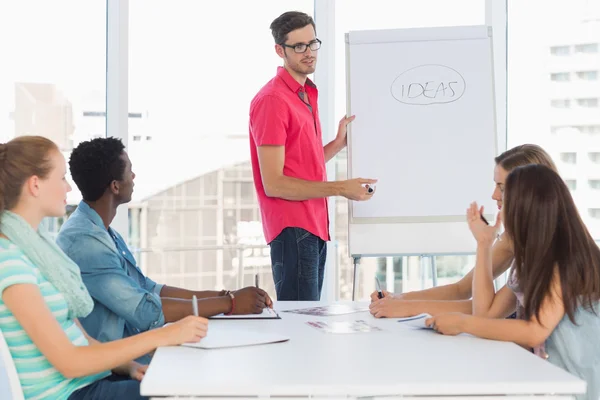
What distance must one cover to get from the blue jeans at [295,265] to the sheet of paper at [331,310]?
1.86 feet

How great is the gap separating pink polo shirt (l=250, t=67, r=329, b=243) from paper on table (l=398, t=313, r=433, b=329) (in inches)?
37.4

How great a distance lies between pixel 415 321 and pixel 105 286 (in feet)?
2.87

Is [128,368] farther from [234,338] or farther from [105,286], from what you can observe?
[234,338]

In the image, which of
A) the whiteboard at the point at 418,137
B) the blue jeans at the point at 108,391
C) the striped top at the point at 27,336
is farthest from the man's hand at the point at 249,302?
Result: the whiteboard at the point at 418,137

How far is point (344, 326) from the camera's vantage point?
6.58ft

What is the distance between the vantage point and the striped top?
1.58 meters

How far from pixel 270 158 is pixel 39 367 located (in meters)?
1.55

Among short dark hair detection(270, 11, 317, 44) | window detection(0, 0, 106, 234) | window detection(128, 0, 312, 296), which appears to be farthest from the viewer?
window detection(128, 0, 312, 296)

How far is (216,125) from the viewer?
4113mm

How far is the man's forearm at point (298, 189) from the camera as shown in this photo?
300 centimetres

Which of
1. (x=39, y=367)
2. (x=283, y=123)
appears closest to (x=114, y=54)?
(x=283, y=123)

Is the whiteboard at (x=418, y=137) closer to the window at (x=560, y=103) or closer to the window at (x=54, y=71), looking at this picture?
the window at (x=560, y=103)

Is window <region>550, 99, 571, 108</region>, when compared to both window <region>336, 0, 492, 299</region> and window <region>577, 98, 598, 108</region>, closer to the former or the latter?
window <region>577, 98, 598, 108</region>

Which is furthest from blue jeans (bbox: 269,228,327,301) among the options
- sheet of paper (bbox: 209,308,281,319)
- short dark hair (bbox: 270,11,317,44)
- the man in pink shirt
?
short dark hair (bbox: 270,11,317,44)
